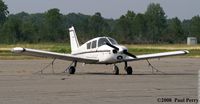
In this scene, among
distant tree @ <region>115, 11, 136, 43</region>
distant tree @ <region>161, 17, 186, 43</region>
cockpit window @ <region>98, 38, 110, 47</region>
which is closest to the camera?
cockpit window @ <region>98, 38, 110, 47</region>

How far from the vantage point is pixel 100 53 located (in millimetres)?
29328

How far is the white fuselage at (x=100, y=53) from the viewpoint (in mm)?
28453

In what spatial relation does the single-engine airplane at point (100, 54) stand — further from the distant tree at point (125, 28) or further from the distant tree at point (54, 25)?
the distant tree at point (125, 28)

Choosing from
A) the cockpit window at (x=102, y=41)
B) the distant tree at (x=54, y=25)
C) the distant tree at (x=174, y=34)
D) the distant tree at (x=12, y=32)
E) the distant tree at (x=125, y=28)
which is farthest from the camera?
the distant tree at (x=125, y=28)

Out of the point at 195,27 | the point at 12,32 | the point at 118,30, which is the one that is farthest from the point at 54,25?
the point at 195,27

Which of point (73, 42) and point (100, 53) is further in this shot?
point (73, 42)

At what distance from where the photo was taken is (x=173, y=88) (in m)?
18.2

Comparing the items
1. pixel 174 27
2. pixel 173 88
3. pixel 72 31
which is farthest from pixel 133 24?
→ pixel 173 88

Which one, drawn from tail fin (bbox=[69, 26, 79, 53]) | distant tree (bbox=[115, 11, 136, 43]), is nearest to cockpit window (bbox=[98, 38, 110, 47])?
tail fin (bbox=[69, 26, 79, 53])

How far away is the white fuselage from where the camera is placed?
28.5 metres

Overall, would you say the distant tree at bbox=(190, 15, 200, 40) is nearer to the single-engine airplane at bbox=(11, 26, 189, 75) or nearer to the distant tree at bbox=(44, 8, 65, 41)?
the distant tree at bbox=(44, 8, 65, 41)

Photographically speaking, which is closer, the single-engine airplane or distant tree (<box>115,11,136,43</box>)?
the single-engine airplane

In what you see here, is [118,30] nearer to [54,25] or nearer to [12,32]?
[54,25]

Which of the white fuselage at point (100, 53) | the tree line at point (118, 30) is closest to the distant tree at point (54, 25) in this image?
the tree line at point (118, 30)
